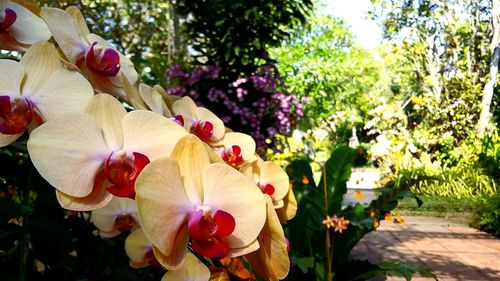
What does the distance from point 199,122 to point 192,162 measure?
0.54 feet

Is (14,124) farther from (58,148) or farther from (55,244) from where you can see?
(55,244)

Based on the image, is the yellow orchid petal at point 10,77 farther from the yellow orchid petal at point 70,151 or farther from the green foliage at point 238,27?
the green foliage at point 238,27

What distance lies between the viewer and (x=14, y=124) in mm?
328

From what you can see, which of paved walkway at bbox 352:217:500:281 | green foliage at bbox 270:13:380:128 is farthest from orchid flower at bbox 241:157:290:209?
Result: green foliage at bbox 270:13:380:128

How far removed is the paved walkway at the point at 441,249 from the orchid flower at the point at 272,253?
3527 mm

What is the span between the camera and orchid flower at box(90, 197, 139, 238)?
52 cm

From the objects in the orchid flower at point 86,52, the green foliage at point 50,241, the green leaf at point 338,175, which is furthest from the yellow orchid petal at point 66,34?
the green leaf at point 338,175

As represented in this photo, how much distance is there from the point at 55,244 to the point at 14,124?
0.64 metres

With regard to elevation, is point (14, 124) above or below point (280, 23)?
below

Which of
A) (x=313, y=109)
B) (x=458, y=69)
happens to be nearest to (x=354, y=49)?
(x=313, y=109)

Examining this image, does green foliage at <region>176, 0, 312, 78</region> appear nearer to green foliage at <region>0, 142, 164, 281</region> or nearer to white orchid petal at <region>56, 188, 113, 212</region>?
green foliage at <region>0, 142, 164, 281</region>

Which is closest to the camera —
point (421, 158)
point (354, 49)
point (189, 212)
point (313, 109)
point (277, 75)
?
point (189, 212)

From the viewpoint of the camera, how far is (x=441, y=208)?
695 centimetres

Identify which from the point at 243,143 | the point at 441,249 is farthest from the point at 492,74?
the point at 243,143
